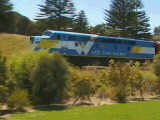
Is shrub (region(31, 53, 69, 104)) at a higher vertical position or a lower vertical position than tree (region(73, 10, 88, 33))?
lower

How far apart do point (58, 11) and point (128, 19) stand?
55.1ft

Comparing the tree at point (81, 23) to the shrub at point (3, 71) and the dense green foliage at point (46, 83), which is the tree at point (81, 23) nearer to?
the dense green foliage at point (46, 83)

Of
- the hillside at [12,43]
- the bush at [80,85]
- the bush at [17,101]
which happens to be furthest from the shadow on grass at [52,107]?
the hillside at [12,43]

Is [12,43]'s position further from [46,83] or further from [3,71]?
[3,71]

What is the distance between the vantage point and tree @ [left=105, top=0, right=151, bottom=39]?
292ft

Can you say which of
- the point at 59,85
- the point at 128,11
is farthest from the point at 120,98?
the point at 128,11

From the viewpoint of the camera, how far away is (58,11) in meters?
87.1

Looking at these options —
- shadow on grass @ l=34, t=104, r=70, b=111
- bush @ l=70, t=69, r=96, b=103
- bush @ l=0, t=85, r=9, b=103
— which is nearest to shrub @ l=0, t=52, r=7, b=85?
bush @ l=0, t=85, r=9, b=103

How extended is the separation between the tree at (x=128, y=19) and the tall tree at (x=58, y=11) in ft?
36.5

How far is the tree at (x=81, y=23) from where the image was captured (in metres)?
86.9

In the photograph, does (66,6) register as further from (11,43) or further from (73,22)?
(11,43)

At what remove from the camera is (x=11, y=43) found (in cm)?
6469

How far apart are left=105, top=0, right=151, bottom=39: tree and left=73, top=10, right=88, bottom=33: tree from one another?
19.3 ft

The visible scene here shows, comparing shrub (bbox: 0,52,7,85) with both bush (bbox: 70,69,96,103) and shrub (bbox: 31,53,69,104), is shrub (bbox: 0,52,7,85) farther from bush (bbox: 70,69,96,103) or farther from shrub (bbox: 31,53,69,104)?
bush (bbox: 70,69,96,103)
